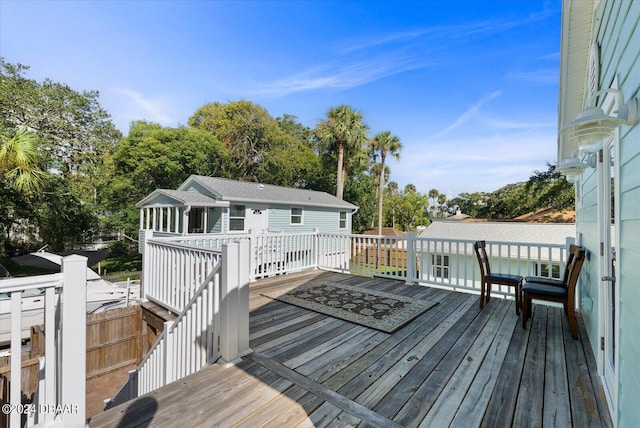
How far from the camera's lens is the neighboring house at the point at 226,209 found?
1151cm

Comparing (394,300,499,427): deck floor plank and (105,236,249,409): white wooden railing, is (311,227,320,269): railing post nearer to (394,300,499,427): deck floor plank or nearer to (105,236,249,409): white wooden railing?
(105,236,249,409): white wooden railing

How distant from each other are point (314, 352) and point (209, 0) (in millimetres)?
8678

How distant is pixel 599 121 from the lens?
1.51m

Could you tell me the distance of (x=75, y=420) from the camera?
153 centimetres

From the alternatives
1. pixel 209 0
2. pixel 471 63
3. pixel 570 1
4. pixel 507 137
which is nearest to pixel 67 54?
pixel 209 0

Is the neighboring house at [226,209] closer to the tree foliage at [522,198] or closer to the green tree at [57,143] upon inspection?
the green tree at [57,143]

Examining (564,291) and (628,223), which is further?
(564,291)

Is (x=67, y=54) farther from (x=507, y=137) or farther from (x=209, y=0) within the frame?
(x=507, y=137)

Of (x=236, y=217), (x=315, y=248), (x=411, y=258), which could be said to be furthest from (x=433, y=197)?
(x=411, y=258)

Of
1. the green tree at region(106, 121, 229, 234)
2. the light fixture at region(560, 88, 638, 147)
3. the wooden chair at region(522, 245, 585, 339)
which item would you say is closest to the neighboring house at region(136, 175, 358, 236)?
the green tree at region(106, 121, 229, 234)

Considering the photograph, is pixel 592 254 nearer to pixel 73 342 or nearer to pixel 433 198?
pixel 73 342

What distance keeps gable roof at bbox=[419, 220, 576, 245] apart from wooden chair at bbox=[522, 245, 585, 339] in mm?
7562

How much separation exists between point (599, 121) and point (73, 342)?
3.20 metres

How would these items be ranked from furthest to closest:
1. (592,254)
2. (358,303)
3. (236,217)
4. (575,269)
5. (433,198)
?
(433,198), (236,217), (358,303), (575,269), (592,254)
